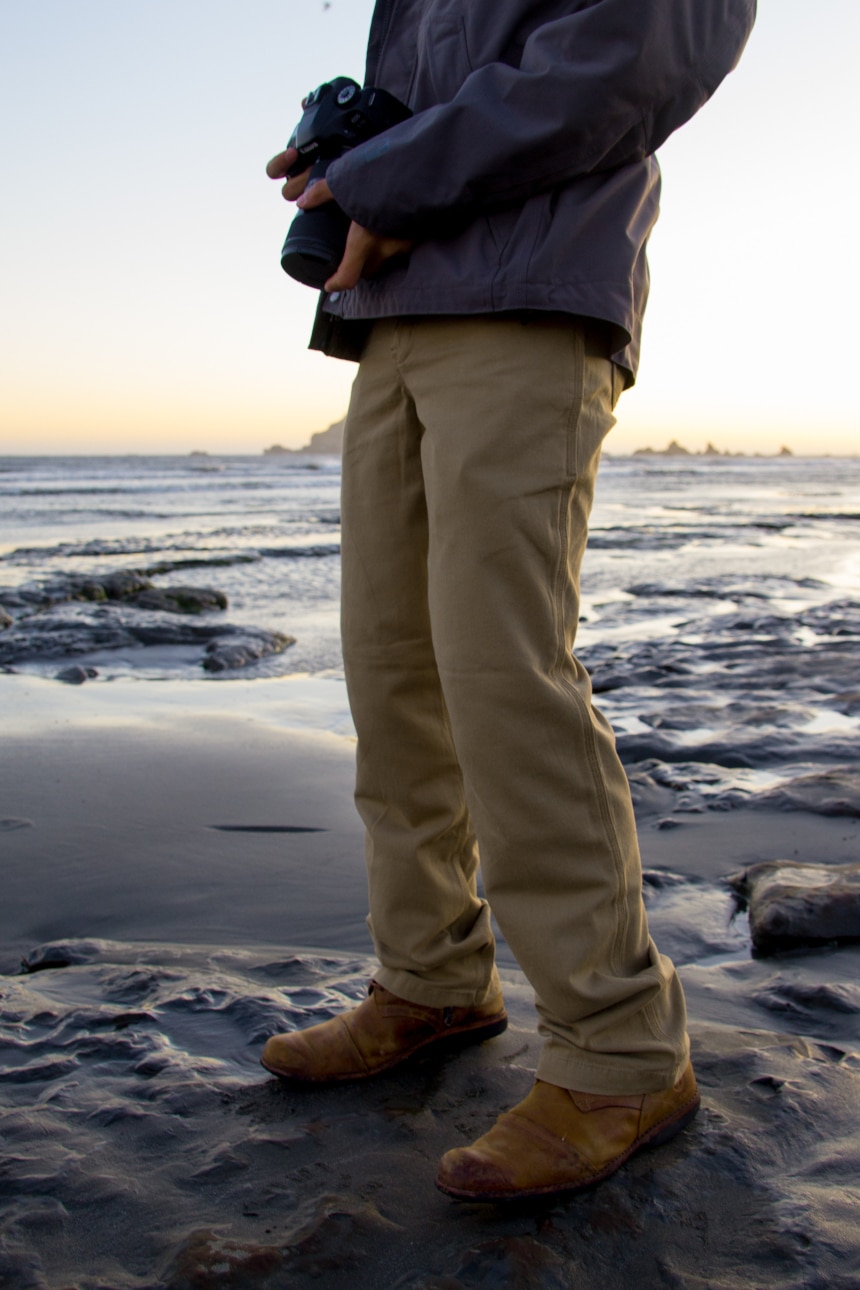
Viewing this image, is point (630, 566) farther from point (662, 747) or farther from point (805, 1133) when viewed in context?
point (805, 1133)

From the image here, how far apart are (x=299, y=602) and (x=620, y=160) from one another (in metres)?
6.21

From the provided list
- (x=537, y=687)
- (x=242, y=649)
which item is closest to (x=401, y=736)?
(x=537, y=687)

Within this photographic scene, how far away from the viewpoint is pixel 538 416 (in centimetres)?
141

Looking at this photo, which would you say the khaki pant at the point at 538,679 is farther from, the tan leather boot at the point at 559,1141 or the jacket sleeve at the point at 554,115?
the jacket sleeve at the point at 554,115

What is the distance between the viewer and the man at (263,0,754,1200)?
1.35m

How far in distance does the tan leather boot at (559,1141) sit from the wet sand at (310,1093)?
1.2 inches

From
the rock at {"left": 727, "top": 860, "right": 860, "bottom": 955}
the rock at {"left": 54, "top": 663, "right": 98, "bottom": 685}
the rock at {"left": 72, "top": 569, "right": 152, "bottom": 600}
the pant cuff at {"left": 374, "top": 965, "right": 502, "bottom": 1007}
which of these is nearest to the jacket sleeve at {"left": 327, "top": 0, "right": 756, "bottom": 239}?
the pant cuff at {"left": 374, "top": 965, "right": 502, "bottom": 1007}

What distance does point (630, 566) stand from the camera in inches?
376

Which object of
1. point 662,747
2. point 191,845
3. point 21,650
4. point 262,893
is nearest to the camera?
point 262,893

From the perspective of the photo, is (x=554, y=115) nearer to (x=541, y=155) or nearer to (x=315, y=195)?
(x=541, y=155)

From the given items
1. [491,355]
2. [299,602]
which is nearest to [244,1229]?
[491,355]

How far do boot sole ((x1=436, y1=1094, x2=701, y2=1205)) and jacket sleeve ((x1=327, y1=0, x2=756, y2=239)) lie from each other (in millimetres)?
1305

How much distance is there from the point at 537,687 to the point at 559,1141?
616 millimetres

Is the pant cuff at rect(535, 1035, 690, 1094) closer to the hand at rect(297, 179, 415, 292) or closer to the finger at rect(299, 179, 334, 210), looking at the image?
the hand at rect(297, 179, 415, 292)
